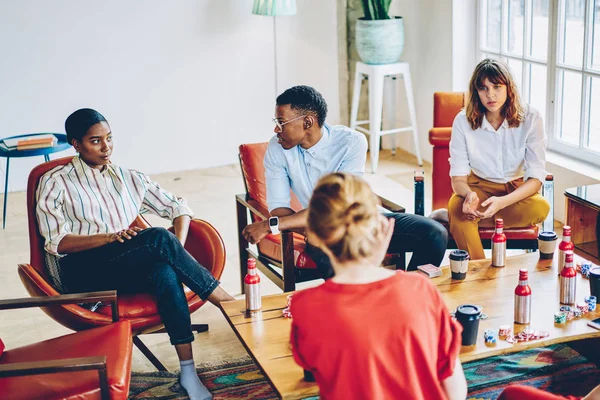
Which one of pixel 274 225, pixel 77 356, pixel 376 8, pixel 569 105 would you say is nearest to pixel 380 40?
pixel 376 8

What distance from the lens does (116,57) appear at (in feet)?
19.9

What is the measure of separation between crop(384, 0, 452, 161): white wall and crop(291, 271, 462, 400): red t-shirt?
4232 mm

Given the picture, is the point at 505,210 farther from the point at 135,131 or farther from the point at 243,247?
the point at 135,131

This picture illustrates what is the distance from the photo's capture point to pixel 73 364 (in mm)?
2387

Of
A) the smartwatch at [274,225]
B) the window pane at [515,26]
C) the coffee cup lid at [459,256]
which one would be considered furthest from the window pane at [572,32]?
the smartwatch at [274,225]

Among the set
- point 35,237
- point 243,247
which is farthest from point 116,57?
point 35,237

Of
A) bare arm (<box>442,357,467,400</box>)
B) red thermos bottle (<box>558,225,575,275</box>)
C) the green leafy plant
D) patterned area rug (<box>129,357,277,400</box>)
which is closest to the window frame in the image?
the green leafy plant

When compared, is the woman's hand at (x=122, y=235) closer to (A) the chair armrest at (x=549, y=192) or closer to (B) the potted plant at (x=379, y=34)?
(A) the chair armrest at (x=549, y=192)

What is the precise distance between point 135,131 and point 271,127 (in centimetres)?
108

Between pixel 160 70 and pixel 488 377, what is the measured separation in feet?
12.7

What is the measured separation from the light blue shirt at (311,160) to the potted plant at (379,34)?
251 centimetres

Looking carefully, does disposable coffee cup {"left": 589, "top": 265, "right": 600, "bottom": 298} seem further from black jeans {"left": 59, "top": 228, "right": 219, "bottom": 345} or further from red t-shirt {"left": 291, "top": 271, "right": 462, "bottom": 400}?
black jeans {"left": 59, "top": 228, "right": 219, "bottom": 345}

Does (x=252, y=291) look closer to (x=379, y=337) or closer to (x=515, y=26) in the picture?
(x=379, y=337)

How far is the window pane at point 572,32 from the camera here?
468 centimetres
